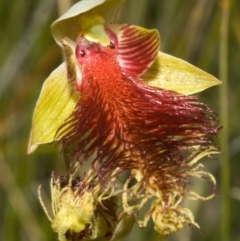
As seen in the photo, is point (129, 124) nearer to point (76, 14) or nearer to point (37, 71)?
→ point (76, 14)

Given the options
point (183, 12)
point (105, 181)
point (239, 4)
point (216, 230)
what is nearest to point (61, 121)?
point (105, 181)

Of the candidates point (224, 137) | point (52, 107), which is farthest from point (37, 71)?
point (52, 107)

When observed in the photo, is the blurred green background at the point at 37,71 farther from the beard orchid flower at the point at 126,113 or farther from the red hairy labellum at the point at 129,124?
the red hairy labellum at the point at 129,124

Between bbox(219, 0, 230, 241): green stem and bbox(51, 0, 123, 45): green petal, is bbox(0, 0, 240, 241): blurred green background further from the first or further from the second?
bbox(51, 0, 123, 45): green petal

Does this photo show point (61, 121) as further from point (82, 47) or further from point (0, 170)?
point (0, 170)

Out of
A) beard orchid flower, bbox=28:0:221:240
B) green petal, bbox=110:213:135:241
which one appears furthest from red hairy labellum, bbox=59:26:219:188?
green petal, bbox=110:213:135:241

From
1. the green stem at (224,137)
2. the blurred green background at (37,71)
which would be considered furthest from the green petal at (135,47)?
the blurred green background at (37,71)
